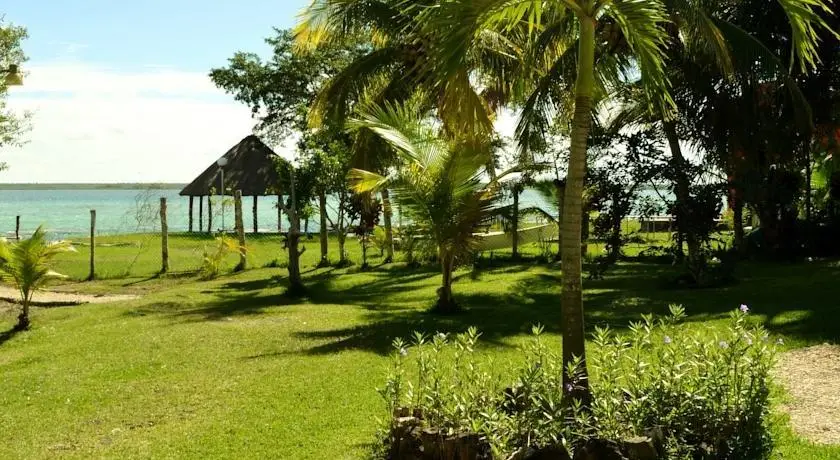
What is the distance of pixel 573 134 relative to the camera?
518cm

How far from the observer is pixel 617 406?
15.5 ft

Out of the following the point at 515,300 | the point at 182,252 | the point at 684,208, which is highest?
the point at 684,208

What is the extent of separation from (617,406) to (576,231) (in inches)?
44.2

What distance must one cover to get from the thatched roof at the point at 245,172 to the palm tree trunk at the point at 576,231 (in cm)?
Result: 2786

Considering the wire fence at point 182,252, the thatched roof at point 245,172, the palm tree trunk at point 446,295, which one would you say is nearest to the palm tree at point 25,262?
the wire fence at point 182,252

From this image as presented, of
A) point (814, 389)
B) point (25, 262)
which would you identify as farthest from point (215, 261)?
point (814, 389)

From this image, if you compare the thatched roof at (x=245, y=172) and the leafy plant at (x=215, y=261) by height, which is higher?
the thatched roof at (x=245, y=172)

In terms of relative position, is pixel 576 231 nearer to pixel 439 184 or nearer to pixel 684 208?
pixel 439 184

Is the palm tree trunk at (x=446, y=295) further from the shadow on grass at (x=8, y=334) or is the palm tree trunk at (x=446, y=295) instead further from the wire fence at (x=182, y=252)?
the shadow on grass at (x=8, y=334)

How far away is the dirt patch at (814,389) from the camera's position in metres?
5.67

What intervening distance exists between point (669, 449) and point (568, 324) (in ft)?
3.24

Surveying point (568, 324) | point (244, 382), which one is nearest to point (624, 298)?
point (244, 382)

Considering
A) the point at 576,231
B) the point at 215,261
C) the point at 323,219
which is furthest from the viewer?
the point at 323,219

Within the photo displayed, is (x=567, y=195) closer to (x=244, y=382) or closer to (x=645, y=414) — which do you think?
(x=645, y=414)
